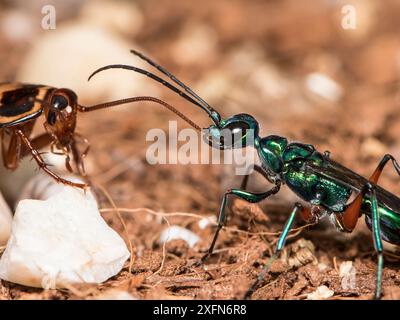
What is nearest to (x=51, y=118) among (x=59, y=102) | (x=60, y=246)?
(x=59, y=102)

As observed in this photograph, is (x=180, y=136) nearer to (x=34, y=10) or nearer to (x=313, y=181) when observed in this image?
(x=313, y=181)

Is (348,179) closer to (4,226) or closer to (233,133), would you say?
(233,133)

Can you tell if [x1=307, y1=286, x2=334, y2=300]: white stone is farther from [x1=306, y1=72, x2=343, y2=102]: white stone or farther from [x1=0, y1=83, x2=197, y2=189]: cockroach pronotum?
[x1=306, y1=72, x2=343, y2=102]: white stone

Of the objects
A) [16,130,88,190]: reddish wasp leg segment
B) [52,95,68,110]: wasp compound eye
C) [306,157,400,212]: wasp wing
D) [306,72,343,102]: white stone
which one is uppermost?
[306,72,343,102]: white stone

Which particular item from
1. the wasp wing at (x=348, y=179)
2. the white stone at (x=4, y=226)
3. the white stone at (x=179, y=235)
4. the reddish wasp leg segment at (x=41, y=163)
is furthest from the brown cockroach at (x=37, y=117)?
the wasp wing at (x=348, y=179)

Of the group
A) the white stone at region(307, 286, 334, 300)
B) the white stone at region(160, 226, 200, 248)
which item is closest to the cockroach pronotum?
the white stone at region(160, 226, 200, 248)
